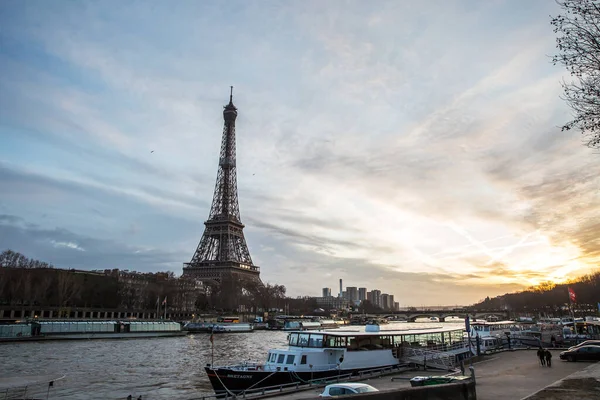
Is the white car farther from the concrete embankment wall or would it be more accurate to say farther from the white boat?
the white boat

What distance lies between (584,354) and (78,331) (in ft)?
269

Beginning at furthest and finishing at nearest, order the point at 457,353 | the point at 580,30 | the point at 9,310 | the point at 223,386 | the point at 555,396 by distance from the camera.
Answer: the point at 9,310 < the point at 457,353 < the point at 223,386 < the point at 555,396 < the point at 580,30

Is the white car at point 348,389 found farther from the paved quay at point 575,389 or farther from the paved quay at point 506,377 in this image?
the paved quay at point 575,389

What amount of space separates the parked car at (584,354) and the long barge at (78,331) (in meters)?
78.2

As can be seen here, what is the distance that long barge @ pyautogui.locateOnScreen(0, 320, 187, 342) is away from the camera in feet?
250

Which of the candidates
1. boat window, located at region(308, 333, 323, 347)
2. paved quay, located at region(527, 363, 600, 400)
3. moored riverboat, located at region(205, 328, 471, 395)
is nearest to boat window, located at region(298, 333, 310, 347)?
moored riverboat, located at region(205, 328, 471, 395)

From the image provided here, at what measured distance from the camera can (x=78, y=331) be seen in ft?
276

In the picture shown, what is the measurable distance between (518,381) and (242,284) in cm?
16586

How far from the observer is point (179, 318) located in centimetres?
16162

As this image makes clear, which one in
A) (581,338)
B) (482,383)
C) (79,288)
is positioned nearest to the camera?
(482,383)

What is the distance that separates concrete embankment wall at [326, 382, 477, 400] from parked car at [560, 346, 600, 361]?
25.7m

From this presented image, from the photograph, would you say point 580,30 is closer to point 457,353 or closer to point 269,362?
point 269,362

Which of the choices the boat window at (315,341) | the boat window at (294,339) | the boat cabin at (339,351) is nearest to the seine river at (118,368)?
the boat cabin at (339,351)

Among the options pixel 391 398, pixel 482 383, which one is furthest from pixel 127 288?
pixel 391 398
